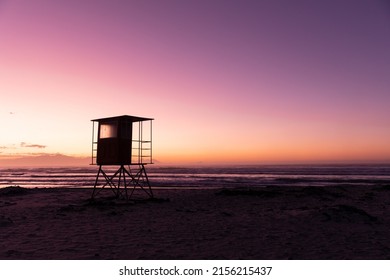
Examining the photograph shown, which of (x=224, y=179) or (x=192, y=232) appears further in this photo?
(x=224, y=179)

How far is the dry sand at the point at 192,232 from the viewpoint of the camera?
841 cm

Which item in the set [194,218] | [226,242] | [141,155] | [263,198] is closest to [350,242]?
[226,242]

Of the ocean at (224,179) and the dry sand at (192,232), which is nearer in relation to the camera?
the dry sand at (192,232)

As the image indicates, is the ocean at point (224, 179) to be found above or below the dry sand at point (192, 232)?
below

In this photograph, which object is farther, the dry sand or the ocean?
the ocean

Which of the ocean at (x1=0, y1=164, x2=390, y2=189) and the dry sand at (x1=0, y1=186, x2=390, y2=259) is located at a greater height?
the dry sand at (x1=0, y1=186, x2=390, y2=259)

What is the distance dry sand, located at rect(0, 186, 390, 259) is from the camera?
331 inches

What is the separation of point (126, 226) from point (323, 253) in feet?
23.3

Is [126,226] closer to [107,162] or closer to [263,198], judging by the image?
[107,162]

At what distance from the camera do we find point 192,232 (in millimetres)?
10875

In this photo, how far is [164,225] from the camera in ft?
39.7

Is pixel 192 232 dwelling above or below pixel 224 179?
above

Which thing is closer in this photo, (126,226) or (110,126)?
(126,226)
